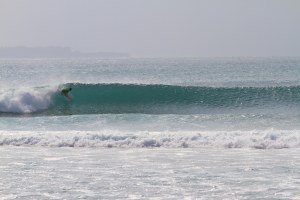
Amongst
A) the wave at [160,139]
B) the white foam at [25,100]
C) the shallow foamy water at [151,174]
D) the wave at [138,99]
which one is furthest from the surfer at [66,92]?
the shallow foamy water at [151,174]

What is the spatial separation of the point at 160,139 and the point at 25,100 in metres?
11.5

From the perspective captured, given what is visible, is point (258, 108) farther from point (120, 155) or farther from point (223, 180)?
point (223, 180)

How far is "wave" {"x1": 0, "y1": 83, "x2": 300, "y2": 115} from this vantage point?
23.5 m

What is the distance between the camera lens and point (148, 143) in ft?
47.1

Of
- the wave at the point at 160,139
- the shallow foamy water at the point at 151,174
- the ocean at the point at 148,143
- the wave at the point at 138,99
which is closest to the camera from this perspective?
the shallow foamy water at the point at 151,174

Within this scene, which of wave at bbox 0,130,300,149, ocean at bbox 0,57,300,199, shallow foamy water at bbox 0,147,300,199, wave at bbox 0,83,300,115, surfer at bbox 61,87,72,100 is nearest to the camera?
shallow foamy water at bbox 0,147,300,199

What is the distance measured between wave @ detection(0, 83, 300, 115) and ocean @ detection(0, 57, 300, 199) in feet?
0.14

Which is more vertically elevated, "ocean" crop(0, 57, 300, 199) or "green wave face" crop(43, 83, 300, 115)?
"green wave face" crop(43, 83, 300, 115)

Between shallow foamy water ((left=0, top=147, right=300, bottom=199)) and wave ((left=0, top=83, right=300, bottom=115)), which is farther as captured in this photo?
wave ((left=0, top=83, right=300, bottom=115))

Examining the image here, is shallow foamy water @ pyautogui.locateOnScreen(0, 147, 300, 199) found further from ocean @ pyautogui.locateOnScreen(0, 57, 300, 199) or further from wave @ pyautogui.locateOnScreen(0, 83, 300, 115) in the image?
wave @ pyautogui.locateOnScreen(0, 83, 300, 115)

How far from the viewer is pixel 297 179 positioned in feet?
31.3

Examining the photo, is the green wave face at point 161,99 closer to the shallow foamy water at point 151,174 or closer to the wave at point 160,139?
the wave at point 160,139

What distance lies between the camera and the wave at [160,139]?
46.3ft

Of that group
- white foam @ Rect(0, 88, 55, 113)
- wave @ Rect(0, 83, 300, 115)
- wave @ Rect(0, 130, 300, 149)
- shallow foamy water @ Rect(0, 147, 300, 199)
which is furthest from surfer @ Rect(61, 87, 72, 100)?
shallow foamy water @ Rect(0, 147, 300, 199)
